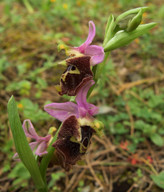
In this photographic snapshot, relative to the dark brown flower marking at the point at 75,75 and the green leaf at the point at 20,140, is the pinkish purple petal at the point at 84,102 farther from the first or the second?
the green leaf at the point at 20,140

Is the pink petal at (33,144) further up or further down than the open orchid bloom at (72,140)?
further down

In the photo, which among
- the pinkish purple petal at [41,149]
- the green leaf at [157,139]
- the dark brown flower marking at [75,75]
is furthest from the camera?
the green leaf at [157,139]

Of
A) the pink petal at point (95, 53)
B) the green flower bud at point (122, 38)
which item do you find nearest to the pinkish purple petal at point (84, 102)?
the pink petal at point (95, 53)

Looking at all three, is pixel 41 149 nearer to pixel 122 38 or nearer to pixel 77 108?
pixel 77 108

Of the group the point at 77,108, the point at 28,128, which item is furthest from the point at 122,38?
the point at 28,128

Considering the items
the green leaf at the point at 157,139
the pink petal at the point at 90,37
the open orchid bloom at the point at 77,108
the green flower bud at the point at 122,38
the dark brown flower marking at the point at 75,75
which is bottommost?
the green leaf at the point at 157,139

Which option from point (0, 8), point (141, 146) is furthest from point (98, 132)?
point (0, 8)
